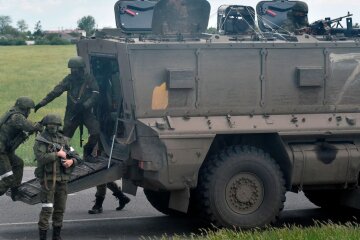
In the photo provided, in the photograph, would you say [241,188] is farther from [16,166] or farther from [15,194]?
[16,166]

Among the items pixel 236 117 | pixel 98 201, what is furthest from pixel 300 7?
pixel 98 201

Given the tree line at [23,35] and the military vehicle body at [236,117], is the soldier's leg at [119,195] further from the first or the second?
the tree line at [23,35]

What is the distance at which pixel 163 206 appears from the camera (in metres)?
12.8

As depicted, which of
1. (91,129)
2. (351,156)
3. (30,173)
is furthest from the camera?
(30,173)

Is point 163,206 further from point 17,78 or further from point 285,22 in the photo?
point 17,78

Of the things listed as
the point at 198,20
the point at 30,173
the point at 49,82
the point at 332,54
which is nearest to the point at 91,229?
the point at 198,20

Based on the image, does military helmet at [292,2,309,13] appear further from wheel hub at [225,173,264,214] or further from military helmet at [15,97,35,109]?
military helmet at [15,97,35,109]

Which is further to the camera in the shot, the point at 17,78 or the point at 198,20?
the point at 17,78

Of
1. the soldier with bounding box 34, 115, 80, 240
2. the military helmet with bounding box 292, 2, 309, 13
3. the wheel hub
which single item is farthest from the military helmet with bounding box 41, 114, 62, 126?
the military helmet with bounding box 292, 2, 309, 13

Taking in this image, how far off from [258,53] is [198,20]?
3.27 ft

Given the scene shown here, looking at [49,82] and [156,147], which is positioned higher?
[156,147]

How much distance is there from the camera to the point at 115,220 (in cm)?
1262

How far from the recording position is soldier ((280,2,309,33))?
13.1 metres

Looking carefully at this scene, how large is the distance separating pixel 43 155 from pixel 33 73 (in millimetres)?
40065
